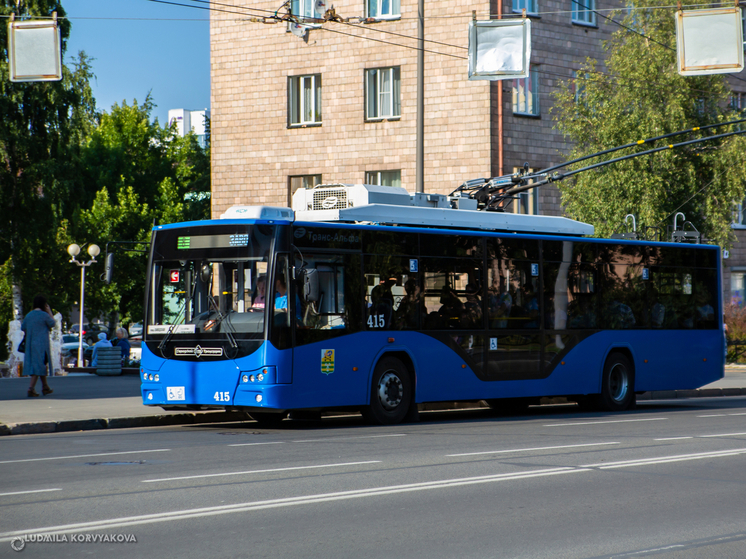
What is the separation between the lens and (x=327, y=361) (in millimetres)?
14211

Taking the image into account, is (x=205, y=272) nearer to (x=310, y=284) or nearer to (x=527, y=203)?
(x=310, y=284)

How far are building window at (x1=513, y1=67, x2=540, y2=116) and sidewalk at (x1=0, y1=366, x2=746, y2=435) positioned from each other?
47.2 ft

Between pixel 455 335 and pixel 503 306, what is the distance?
4.00 feet

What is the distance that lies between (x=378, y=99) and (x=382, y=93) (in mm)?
257

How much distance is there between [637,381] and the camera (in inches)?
755

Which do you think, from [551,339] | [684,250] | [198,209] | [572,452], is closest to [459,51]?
[684,250]

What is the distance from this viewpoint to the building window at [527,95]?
3488cm

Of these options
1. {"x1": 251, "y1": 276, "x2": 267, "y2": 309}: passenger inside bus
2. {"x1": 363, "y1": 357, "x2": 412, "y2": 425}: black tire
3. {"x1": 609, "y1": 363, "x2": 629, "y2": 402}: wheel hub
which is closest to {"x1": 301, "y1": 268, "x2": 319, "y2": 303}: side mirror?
{"x1": 251, "y1": 276, "x2": 267, "y2": 309}: passenger inside bus

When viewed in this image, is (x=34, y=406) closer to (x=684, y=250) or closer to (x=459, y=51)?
(x=684, y=250)

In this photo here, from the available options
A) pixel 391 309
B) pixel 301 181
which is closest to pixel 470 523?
pixel 391 309

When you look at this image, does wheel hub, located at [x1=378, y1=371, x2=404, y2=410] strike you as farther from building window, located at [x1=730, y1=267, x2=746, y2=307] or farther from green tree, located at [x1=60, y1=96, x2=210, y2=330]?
green tree, located at [x1=60, y1=96, x2=210, y2=330]

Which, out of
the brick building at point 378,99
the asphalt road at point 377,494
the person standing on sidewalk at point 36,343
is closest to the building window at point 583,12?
the brick building at point 378,99

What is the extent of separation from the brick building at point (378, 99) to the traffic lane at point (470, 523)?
26.0 meters

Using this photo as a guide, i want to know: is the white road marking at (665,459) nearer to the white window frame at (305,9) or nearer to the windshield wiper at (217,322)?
the windshield wiper at (217,322)
